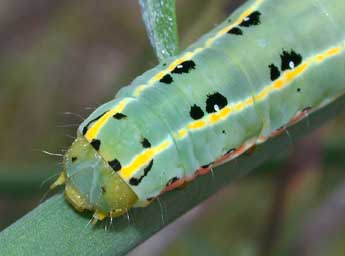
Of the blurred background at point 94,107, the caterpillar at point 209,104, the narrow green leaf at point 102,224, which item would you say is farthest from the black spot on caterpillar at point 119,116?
the blurred background at point 94,107

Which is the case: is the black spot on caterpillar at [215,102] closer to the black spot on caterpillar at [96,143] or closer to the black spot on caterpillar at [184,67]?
the black spot on caterpillar at [184,67]

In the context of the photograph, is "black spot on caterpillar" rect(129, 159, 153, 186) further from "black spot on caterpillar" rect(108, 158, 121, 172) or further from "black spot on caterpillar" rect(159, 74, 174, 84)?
"black spot on caterpillar" rect(159, 74, 174, 84)

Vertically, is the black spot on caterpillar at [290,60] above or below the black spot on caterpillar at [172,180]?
below

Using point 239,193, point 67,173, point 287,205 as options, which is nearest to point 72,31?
point 239,193

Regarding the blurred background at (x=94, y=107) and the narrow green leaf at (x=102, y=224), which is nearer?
the narrow green leaf at (x=102, y=224)

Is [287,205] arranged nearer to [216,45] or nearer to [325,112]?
[325,112]

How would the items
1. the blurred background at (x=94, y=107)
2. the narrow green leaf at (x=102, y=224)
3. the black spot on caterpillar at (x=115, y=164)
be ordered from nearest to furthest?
the narrow green leaf at (x=102, y=224), the black spot on caterpillar at (x=115, y=164), the blurred background at (x=94, y=107)
